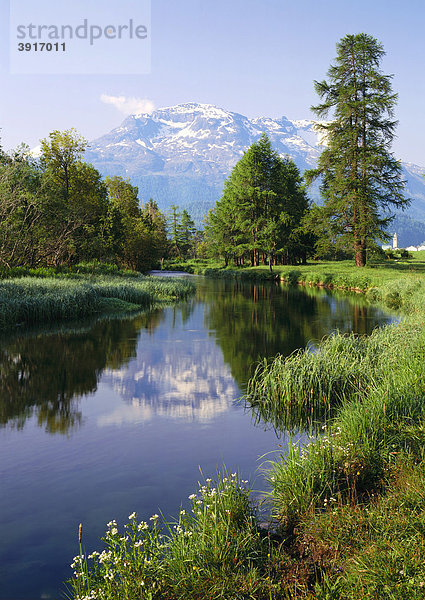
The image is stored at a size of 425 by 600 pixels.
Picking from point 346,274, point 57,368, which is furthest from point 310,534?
point 346,274

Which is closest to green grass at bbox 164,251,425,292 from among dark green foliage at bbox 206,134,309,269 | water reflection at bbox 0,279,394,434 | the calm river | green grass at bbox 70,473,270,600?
dark green foliage at bbox 206,134,309,269

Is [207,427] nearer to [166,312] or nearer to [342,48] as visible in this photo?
[166,312]

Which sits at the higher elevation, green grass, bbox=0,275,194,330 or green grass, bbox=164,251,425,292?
green grass, bbox=164,251,425,292

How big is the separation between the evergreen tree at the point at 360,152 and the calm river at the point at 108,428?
23.3m

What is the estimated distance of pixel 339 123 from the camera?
45.2 metres

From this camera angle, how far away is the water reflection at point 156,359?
11148 mm

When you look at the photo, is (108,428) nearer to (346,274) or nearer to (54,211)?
(54,211)

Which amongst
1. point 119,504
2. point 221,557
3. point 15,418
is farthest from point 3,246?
point 221,557

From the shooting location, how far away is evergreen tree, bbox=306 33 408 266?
42438 millimetres

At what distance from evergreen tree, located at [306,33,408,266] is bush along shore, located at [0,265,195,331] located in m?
19.0

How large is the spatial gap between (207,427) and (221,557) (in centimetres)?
547

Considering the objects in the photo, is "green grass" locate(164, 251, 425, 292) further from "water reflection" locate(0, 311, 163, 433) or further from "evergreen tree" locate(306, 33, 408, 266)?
"water reflection" locate(0, 311, 163, 433)

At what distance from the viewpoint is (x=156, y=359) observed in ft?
53.9

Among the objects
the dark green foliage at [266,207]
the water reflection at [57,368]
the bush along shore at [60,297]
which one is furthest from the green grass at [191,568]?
the dark green foliage at [266,207]
